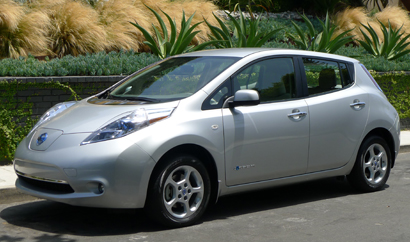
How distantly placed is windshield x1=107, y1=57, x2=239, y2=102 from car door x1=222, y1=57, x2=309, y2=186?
0.95ft

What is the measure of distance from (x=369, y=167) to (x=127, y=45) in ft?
21.3

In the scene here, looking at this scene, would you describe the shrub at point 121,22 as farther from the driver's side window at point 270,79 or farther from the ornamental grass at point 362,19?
the ornamental grass at point 362,19

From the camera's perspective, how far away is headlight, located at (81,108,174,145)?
16.9 feet

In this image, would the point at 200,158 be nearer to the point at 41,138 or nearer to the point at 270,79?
the point at 270,79

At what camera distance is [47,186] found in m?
5.38

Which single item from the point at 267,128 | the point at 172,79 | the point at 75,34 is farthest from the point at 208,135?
the point at 75,34

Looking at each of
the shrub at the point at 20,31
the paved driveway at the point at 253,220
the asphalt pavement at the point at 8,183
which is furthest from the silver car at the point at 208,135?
the shrub at the point at 20,31

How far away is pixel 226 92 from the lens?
19.1 ft

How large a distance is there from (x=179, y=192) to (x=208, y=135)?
0.59 metres

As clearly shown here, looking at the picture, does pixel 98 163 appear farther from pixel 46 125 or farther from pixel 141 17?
pixel 141 17

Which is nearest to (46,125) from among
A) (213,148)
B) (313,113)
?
(213,148)

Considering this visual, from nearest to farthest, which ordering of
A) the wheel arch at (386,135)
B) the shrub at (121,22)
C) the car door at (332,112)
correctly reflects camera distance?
the car door at (332,112) < the wheel arch at (386,135) < the shrub at (121,22)

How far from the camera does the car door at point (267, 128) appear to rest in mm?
5730

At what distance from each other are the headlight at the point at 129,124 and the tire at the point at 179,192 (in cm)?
40
